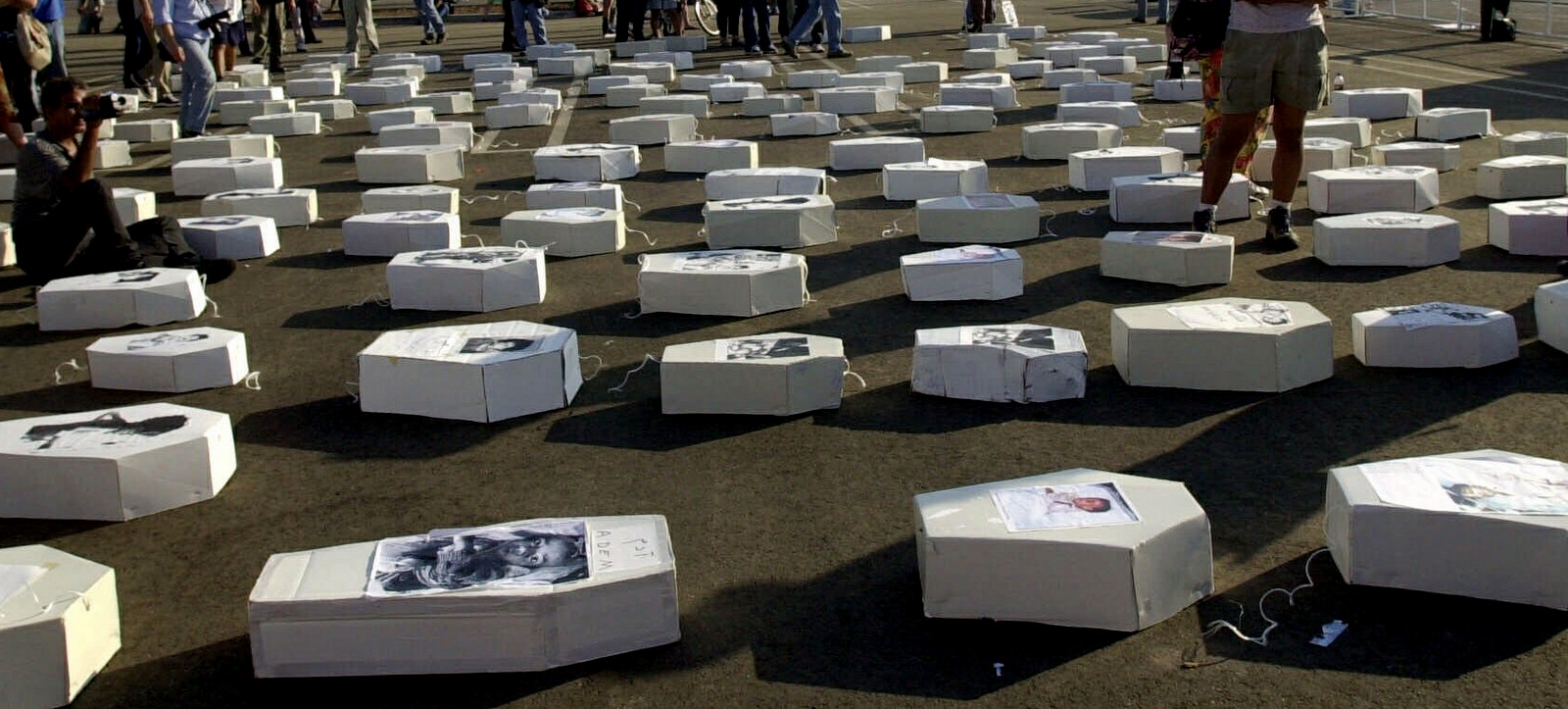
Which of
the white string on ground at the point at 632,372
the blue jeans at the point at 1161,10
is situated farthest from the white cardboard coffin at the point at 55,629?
the blue jeans at the point at 1161,10

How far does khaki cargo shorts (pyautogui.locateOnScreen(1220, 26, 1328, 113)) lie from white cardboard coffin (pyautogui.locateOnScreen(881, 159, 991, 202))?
6.39 feet

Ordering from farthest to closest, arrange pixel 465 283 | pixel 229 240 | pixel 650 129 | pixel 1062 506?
pixel 650 129 < pixel 229 240 < pixel 465 283 < pixel 1062 506

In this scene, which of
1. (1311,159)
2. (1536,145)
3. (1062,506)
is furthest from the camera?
(1536,145)

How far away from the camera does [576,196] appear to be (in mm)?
8844

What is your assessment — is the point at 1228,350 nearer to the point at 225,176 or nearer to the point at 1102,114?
the point at 1102,114

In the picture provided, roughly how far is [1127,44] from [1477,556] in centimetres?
1497

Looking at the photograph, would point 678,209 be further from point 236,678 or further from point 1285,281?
point 236,678

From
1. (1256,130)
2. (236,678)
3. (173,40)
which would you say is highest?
(173,40)

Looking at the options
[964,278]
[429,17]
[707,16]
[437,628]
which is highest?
[429,17]

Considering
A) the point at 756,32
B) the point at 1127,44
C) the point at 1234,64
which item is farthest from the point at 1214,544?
Result: the point at 756,32

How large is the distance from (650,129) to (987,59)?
6761 millimetres

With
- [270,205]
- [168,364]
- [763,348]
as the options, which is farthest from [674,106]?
[763,348]

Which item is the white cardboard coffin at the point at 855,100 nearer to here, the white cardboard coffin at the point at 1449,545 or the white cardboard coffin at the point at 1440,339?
the white cardboard coffin at the point at 1440,339

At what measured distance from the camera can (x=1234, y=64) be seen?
7359 mm
